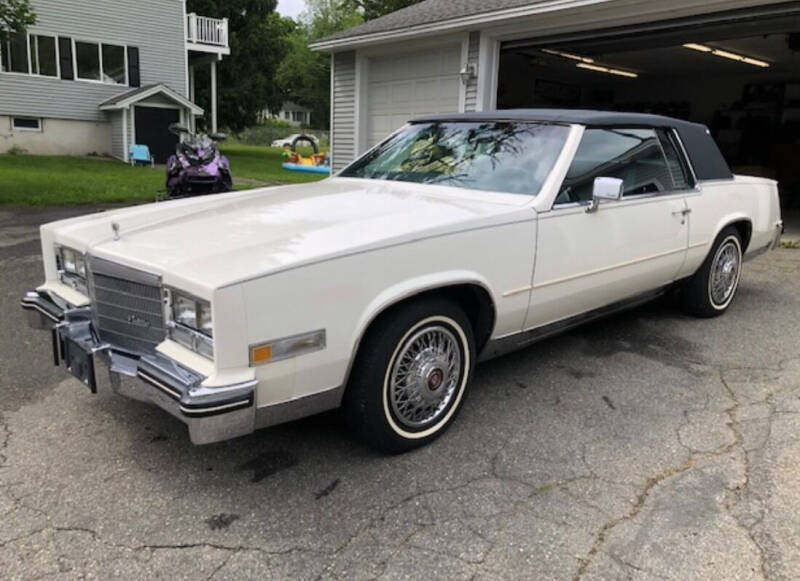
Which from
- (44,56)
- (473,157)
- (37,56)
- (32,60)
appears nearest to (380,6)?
(44,56)

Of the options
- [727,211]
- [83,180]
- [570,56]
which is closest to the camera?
[727,211]

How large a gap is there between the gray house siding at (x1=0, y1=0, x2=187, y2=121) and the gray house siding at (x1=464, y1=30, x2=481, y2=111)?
1728cm

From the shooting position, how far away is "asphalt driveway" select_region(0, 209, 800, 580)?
2338mm

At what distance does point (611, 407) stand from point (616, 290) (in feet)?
2.79

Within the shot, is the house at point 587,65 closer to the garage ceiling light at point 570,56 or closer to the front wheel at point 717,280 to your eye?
the garage ceiling light at point 570,56

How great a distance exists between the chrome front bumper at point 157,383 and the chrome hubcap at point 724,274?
4.24 m

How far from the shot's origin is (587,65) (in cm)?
1509

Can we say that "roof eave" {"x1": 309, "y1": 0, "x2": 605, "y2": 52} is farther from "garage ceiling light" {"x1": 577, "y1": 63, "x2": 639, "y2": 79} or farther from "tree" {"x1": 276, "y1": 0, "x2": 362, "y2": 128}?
"tree" {"x1": 276, "y1": 0, "x2": 362, "y2": 128}

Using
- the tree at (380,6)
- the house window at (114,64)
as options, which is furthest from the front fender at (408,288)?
the tree at (380,6)

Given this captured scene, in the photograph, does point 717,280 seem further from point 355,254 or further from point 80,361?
point 80,361

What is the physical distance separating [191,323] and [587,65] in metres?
14.7

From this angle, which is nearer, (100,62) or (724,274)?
(724,274)

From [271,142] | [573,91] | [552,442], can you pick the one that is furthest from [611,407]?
[271,142]

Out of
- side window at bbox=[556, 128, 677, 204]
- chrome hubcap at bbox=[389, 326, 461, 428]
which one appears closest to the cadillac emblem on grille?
chrome hubcap at bbox=[389, 326, 461, 428]
